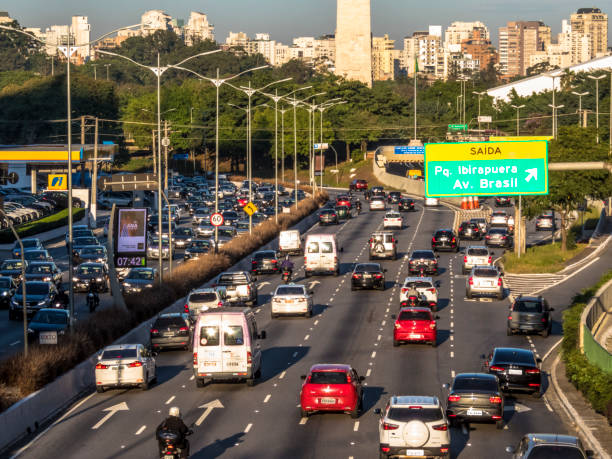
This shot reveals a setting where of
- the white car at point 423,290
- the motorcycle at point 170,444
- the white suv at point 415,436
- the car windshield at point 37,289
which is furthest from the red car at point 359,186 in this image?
the motorcycle at point 170,444

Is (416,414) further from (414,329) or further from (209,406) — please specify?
(414,329)

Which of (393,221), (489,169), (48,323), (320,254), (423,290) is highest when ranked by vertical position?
(489,169)

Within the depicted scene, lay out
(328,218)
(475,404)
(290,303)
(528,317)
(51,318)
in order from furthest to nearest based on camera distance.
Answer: (328,218) < (290,303) < (528,317) < (51,318) < (475,404)

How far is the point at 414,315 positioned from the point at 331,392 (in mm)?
12756

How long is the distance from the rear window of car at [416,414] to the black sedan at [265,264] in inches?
1602

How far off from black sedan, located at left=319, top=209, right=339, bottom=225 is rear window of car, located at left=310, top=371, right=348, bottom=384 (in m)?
64.2

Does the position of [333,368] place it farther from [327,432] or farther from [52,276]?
[52,276]

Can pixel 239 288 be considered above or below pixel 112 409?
above

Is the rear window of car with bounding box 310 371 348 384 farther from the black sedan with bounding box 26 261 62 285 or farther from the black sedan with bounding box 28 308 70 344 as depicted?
the black sedan with bounding box 26 261 62 285

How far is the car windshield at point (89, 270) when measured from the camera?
55812mm

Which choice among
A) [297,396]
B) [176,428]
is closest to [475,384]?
[297,396]

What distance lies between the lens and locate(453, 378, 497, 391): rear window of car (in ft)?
89.7

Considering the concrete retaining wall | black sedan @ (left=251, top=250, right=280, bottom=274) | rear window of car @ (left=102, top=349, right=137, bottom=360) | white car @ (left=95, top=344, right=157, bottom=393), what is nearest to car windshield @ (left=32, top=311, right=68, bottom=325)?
the concrete retaining wall

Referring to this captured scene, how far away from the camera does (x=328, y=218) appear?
9262 centimetres
